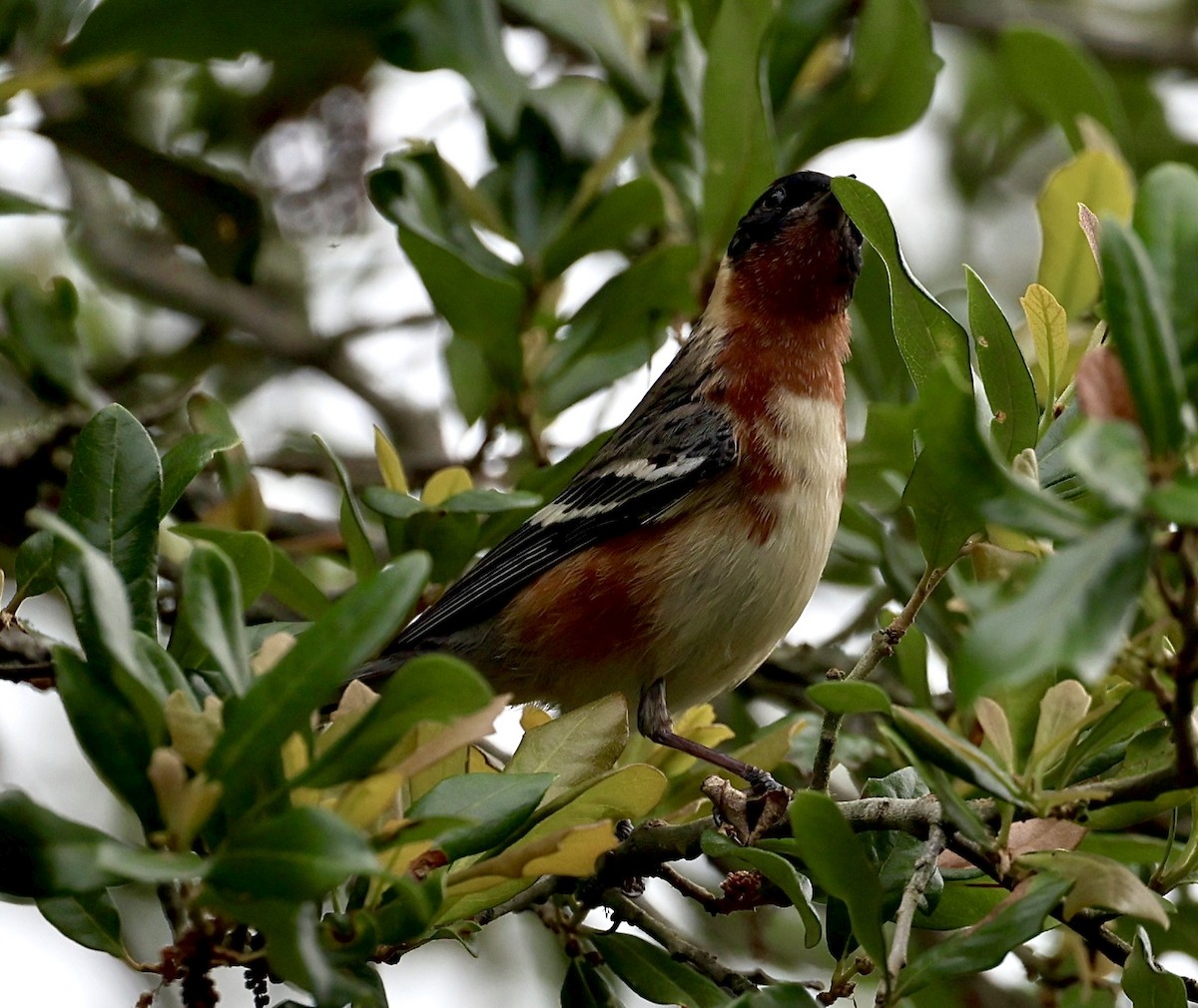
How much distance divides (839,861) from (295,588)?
1856 millimetres

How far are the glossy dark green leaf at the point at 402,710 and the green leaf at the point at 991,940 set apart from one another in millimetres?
979

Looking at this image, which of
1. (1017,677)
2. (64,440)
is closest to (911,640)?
(1017,677)

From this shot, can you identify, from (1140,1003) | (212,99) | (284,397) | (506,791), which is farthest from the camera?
(284,397)

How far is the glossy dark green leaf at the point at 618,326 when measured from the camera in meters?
4.46

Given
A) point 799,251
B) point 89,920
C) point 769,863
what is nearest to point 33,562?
point 89,920

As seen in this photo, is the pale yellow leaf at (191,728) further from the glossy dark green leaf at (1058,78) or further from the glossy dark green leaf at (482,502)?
the glossy dark green leaf at (1058,78)

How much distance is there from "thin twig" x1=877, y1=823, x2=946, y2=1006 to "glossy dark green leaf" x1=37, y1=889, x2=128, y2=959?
138cm

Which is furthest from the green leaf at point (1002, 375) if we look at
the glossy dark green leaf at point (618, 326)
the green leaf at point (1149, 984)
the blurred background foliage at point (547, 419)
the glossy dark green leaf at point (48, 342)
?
the glossy dark green leaf at point (48, 342)

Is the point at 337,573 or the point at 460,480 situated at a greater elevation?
the point at 460,480

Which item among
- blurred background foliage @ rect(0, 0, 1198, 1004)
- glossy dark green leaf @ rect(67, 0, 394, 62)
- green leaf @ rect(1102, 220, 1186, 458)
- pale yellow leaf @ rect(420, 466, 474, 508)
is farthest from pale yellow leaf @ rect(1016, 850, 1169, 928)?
glossy dark green leaf @ rect(67, 0, 394, 62)

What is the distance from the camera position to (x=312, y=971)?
206 cm

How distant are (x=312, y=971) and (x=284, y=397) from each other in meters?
5.27

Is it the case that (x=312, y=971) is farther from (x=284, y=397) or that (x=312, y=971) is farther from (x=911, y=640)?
(x=284, y=397)

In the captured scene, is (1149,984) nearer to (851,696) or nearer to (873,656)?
(873,656)
